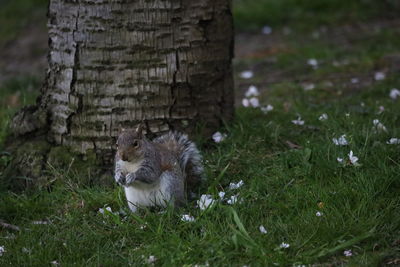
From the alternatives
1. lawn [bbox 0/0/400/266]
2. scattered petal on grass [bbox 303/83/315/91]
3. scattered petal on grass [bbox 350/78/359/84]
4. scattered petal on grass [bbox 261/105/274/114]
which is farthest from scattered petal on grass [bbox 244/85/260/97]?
scattered petal on grass [bbox 350/78/359/84]

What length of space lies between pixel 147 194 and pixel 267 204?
2.06 feet

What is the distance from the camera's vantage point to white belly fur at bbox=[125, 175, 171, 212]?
3391mm

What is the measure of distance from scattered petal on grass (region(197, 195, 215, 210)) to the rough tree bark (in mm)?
757

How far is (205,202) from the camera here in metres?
3.38

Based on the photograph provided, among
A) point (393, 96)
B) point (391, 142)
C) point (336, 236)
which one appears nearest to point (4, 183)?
point (336, 236)

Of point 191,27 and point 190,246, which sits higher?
point 191,27

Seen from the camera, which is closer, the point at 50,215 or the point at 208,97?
the point at 50,215

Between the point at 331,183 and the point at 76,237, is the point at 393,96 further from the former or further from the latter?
the point at 76,237

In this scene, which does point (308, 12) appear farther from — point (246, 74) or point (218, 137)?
point (218, 137)

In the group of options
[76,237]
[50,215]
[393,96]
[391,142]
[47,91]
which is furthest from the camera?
[393,96]

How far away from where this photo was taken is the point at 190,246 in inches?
119

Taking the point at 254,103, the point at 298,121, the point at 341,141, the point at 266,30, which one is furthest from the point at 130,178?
the point at 266,30

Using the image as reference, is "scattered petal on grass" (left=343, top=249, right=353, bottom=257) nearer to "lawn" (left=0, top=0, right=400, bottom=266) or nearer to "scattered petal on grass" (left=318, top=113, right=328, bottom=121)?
"lawn" (left=0, top=0, right=400, bottom=266)

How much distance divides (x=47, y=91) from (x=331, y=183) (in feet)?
6.23
